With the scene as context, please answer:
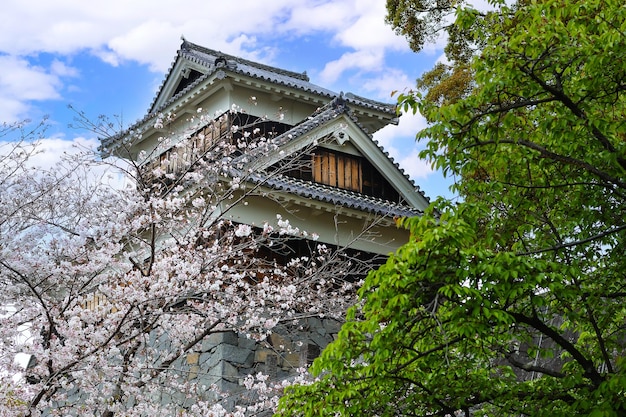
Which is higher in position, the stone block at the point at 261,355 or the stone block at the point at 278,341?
the stone block at the point at 278,341

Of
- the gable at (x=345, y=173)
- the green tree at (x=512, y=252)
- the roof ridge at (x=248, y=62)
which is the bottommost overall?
the green tree at (x=512, y=252)

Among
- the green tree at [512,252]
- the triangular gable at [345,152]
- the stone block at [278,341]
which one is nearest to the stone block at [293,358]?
the stone block at [278,341]

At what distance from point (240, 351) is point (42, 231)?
4614 mm

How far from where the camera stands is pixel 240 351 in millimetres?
12859

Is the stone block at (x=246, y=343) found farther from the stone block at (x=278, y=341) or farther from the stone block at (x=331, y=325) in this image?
the stone block at (x=331, y=325)

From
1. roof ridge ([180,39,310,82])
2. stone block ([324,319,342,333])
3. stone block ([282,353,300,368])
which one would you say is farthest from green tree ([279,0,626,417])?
roof ridge ([180,39,310,82])

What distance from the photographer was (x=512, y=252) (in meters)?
5.58

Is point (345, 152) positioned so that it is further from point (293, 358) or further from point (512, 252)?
point (512, 252)

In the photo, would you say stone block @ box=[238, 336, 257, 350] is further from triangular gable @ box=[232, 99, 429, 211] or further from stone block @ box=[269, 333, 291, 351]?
triangular gable @ box=[232, 99, 429, 211]

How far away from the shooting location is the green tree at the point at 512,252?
553 centimetres

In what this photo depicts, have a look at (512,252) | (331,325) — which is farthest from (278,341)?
(512,252)

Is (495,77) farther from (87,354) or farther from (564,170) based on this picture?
(87,354)

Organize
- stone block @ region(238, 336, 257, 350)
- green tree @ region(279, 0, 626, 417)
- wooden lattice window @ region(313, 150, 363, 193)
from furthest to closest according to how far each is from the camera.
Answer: wooden lattice window @ region(313, 150, 363, 193) → stone block @ region(238, 336, 257, 350) → green tree @ region(279, 0, 626, 417)

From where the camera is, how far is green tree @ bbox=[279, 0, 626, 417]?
5.53 meters
